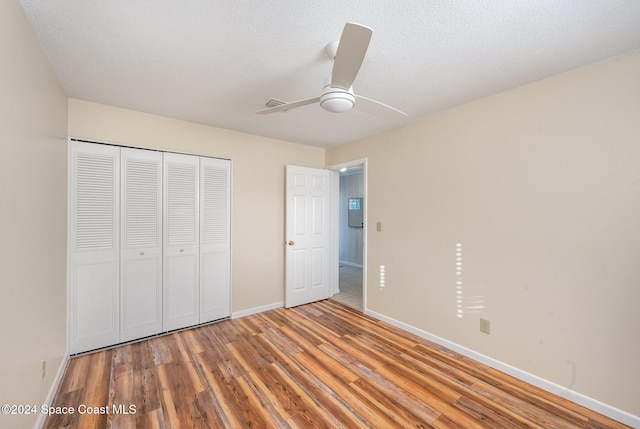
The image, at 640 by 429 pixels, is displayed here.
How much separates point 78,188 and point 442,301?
3.82 m

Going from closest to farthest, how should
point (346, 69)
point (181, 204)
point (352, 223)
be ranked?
point (346, 69) → point (181, 204) → point (352, 223)

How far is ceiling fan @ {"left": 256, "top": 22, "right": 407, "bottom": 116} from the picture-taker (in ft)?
3.83

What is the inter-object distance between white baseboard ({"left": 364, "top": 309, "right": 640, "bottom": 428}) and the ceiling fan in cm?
236

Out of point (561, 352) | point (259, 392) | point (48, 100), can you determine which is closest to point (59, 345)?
point (259, 392)

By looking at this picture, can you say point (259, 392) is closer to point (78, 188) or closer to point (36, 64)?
point (78, 188)

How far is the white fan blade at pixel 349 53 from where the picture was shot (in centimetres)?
114

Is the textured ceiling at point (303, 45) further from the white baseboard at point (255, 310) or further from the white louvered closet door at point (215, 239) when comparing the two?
the white baseboard at point (255, 310)

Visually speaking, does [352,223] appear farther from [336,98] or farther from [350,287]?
[336,98]

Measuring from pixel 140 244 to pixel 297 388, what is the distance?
2200 mm

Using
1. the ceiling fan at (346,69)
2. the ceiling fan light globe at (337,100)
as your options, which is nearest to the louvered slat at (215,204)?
the ceiling fan at (346,69)

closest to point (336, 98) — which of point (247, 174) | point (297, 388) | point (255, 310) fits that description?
point (297, 388)

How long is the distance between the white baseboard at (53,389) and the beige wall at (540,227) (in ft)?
10.5

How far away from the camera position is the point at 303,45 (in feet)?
5.51

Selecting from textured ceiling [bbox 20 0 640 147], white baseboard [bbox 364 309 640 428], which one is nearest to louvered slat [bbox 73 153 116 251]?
textured ceiling [bbox 20 0 640 147]
